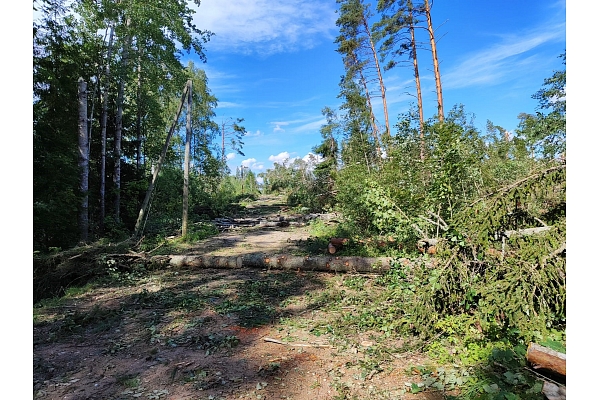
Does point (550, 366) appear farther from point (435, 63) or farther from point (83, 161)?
point (435, 63)

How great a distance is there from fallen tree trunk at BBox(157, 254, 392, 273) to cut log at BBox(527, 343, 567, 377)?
351 cm

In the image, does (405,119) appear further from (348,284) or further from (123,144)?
(123,144)

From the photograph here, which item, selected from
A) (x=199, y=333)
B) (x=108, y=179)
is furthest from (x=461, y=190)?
(x=108, y=179)

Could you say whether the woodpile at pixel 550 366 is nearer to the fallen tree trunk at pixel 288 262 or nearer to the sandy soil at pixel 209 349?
the sandy soil at pixel 209 349

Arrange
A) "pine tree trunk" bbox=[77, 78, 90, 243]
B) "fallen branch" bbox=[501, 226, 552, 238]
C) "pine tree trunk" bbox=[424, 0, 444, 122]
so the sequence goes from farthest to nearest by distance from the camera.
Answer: "pine tree trunk" bbox=[424, 0, 444, 122]
"pine tree trunk" bbox=[77, 78, 90, 243]
"fallen branch" bbox=[501, 226, 552, 238]

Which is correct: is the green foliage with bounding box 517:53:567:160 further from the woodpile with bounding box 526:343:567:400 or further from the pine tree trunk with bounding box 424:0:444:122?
the woodpile with bounding box 526:343:567:400

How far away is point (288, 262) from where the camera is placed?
6805 millimetres

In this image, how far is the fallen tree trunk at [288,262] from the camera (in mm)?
6137

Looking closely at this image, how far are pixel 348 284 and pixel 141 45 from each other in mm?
11849

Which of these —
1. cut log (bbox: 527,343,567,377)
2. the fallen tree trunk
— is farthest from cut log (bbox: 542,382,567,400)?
the fallen tree trunk

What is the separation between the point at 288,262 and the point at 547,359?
16.6 ft

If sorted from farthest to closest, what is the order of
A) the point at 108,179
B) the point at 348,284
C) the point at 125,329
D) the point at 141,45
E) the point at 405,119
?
1. the point at 108,179
2. the point at 141,45
3. the point at 405,119
4. the point at 348,284
5. the point at 125,329

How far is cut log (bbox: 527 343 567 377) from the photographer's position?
83.4 inches

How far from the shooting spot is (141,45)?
11.5m
